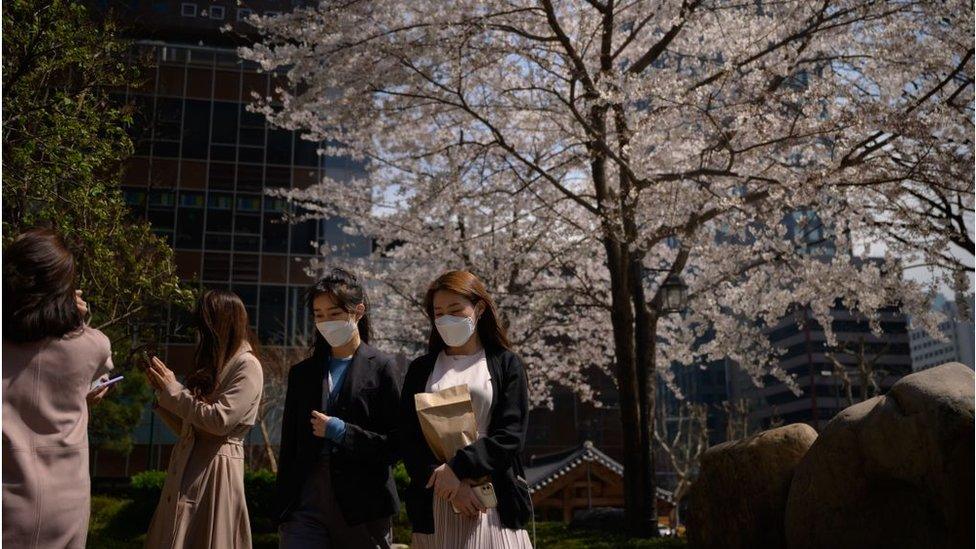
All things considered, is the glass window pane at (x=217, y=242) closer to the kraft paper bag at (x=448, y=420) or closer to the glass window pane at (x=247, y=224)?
the glass window pane at (x=247, y=224)

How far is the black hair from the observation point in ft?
11.6

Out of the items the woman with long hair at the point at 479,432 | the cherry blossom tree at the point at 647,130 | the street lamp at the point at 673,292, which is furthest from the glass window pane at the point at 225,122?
the woman with long hair at the point at 479,432

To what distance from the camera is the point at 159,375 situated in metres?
3.35

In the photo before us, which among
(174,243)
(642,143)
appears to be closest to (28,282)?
(642,143)

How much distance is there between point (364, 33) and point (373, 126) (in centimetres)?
180

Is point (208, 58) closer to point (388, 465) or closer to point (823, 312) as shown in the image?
point (823, 312)

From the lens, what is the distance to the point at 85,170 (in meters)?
7.03

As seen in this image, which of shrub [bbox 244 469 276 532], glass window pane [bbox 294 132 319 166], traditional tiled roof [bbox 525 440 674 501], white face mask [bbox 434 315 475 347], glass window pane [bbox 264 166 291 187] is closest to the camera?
white face mask [bbox 434 315 475 347]

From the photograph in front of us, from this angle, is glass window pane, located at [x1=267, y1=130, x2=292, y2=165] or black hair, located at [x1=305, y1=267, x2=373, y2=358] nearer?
black hair, located at [x1=305, y1=267, x2=373, y2=358]

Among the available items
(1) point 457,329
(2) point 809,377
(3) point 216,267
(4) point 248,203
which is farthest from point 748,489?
(2) point 809,377

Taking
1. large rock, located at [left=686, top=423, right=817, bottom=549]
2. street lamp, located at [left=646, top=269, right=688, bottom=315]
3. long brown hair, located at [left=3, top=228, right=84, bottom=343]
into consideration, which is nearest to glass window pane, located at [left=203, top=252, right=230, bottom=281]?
street lamp, located at [left=646, top=269, right=688, bottom=315]

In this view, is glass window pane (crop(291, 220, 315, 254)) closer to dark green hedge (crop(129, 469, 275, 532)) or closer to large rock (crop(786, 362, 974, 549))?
dark green hedge (crop(129, 469, 275, 532))

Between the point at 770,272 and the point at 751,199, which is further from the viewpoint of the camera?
the point at 770,272

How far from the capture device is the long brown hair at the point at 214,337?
3.47 metres
